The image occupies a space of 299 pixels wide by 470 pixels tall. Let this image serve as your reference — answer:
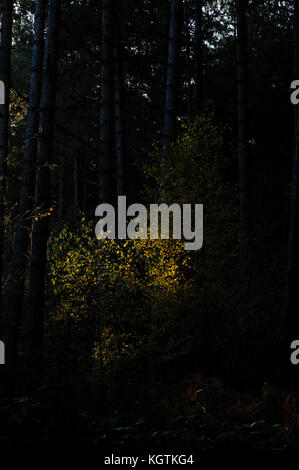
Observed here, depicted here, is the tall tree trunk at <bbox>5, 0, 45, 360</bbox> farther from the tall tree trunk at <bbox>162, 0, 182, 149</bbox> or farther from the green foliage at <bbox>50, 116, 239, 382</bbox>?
the tall tree trunk at <bbox>162, 0, 182, 149</bbox>

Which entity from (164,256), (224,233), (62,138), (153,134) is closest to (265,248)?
(153,134)

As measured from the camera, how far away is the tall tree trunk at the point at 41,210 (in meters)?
8.70

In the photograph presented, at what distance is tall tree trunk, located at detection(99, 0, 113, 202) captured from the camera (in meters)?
10.0

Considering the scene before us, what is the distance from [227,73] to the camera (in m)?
23.9

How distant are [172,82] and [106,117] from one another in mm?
2920

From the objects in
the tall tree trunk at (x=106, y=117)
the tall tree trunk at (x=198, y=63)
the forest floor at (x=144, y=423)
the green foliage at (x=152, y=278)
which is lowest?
the forest floor at (x=144, y=423)

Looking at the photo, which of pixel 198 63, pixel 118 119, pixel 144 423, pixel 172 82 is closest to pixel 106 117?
pixel 172 82

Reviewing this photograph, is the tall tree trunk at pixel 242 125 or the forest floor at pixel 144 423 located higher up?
the tall tree trunk at pixel 242 125

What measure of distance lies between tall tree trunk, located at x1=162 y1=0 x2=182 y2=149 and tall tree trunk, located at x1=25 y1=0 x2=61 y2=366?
147 inches

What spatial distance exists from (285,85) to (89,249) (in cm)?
1700

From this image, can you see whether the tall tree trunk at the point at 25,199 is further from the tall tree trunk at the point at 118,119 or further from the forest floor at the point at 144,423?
the tall tree trunk at the point at 118,119

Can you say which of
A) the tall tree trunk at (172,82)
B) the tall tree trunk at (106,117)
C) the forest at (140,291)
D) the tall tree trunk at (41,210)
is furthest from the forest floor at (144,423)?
the tall tree trunk at (172,82)

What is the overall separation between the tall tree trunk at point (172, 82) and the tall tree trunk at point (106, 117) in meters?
2.26

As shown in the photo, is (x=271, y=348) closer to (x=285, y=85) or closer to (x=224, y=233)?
(x=224, y=233)
